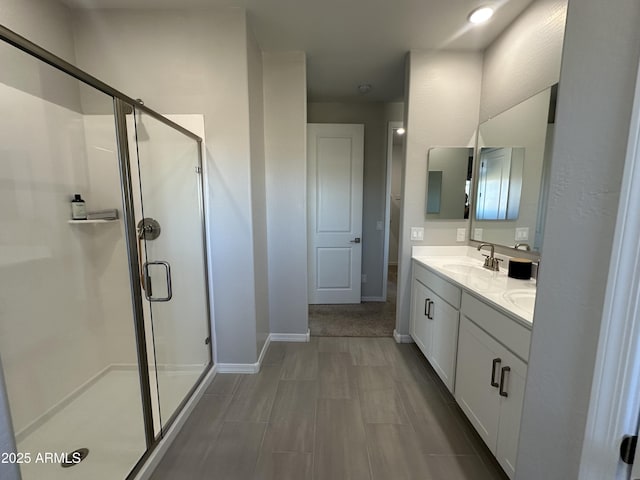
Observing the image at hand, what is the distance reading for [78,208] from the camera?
1.85 metres

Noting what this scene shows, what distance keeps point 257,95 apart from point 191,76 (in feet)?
1.68

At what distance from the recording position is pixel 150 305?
171 cm

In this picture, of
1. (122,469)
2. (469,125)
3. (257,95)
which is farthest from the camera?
(469,125)

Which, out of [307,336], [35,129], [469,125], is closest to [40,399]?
[35,129]

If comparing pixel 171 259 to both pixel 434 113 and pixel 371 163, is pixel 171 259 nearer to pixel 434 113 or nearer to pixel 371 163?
pixel 434 113

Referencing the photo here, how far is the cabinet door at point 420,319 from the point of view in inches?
85.0

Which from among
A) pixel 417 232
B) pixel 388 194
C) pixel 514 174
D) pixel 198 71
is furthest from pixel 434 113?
pixel 198 71

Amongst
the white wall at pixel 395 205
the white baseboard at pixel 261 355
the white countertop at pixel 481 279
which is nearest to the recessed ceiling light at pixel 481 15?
the white countertop at pixel 481 279

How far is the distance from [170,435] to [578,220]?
2.12 meters

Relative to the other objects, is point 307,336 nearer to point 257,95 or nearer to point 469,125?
point 257,95

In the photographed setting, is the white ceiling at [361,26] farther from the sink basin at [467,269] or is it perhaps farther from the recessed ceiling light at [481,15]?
the sink basin at [467,269]

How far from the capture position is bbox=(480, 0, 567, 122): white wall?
5.41 ft

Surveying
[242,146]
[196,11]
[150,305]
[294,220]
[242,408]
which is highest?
[196,11]

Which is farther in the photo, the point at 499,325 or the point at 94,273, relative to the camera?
the point at 94,273
